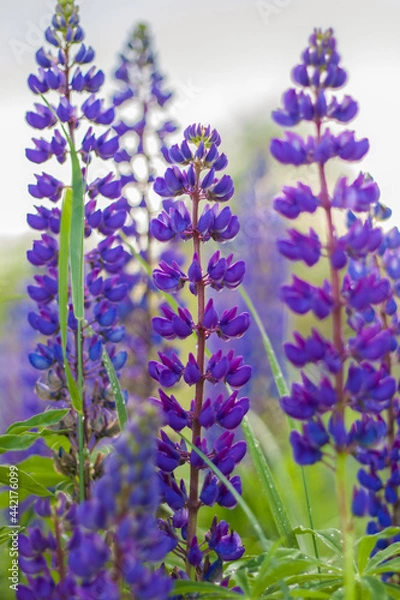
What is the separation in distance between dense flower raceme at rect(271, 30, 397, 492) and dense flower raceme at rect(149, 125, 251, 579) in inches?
9.6

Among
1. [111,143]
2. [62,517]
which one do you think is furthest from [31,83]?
[62,517]

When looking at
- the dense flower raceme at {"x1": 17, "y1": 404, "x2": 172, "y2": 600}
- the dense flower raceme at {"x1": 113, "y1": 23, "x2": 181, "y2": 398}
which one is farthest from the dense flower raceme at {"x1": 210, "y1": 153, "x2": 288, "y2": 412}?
the dense flower raceme at {"x1": 17, "y1": 404, "x2": 172, "y2": 600}

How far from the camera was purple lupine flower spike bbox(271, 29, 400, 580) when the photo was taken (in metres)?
1.31

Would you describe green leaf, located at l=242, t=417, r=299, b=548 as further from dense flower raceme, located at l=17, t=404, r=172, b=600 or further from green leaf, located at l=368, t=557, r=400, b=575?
dense flower raceme, located at l=17, t=404, r=172, b=600

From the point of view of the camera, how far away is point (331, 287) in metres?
1.35

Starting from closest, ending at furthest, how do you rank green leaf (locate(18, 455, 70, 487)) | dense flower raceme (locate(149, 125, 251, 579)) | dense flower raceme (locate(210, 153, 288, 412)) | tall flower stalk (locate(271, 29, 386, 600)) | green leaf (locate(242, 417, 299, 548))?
tall flower stalk (locate(271, 29, 386, 600)) < dense flower raceme (locate(149, 125, 251, 579)) < green leaf (locate(242, 417, 299, 548)) < green leaf (locate(18, 455, 70, 487)) < dense flower raceme (locate(210, 153, 288, 412))

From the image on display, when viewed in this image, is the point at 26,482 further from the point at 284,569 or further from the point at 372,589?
the point at 372,589

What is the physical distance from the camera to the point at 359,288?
1335mm

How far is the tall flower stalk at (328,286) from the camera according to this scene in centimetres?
130

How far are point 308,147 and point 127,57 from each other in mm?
1758

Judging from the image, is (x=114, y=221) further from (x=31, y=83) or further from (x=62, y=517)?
(x=62, y=517)

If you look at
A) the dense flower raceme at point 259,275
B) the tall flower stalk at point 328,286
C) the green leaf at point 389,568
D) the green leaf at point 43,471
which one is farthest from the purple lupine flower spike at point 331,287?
the dense flower raceme at point 259,275

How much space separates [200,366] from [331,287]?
0.35m

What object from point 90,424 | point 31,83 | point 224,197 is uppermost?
Answer: point 31,83
